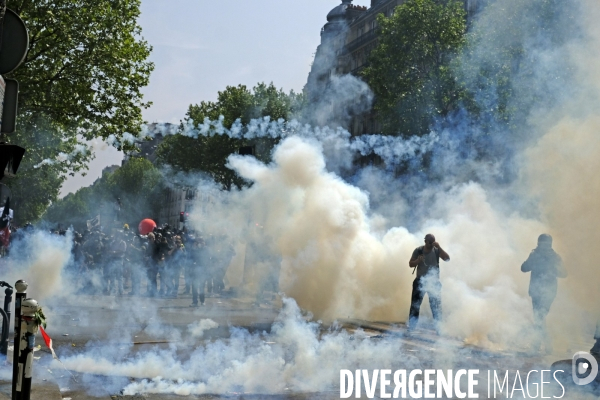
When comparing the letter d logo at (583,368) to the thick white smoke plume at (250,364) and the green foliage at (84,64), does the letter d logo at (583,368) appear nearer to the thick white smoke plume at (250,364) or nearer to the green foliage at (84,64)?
the thick white smoke plume at (250,364)

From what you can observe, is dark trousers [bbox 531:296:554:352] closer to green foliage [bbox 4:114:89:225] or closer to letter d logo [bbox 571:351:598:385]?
letter d logo [bbox 571:351:598:385]

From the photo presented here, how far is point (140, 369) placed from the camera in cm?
738

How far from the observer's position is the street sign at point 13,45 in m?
5.50

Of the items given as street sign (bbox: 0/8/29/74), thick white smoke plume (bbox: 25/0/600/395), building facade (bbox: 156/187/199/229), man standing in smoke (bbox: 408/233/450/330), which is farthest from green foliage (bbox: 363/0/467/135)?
building facade (bbox: 156/187/199/229)

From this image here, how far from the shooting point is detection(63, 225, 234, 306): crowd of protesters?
57.1 feet

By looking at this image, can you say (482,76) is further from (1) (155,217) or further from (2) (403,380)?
(1) (155,217)

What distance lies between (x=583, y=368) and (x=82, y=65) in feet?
54.9

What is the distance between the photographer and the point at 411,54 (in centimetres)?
2717

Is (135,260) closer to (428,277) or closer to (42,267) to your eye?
(42,267)

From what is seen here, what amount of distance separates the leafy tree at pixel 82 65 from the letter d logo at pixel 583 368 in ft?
52.4

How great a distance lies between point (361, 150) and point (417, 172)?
317 cm

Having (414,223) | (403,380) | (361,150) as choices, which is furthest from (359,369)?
(361,150)

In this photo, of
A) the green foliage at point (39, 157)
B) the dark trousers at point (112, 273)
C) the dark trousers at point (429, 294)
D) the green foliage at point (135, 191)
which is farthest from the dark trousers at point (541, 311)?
the green foliage at point (135, 191)

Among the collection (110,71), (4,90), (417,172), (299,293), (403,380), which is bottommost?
(403,380)
